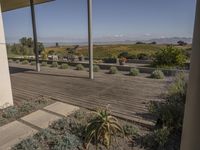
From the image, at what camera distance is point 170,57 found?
8.77 meters

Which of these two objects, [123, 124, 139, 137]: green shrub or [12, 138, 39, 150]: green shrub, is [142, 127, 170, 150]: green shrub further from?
[12, 138, 39, 150]: green shrub

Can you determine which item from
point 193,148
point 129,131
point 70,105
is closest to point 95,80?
point 70,105

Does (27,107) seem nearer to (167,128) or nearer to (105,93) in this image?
(105,93)

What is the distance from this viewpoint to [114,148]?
7.80 feet

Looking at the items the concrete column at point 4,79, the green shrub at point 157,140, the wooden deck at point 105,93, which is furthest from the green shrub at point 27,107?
the green shrub at point 157,140

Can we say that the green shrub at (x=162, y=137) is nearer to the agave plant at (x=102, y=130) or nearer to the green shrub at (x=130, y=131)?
the green shrub at (x=130, y=131)

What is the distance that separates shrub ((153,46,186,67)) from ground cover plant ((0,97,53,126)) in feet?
22.3

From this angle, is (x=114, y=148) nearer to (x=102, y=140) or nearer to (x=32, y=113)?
(x=102, y=140)

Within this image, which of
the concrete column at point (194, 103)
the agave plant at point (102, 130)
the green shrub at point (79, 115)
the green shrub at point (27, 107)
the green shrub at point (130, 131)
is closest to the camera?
the concrete column at point (194, 103)

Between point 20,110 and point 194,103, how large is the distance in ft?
11.7

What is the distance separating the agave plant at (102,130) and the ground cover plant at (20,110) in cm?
170

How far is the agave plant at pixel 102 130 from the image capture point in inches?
96.6

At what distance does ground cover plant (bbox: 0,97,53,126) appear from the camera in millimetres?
3316

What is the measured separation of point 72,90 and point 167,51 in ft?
19.9
